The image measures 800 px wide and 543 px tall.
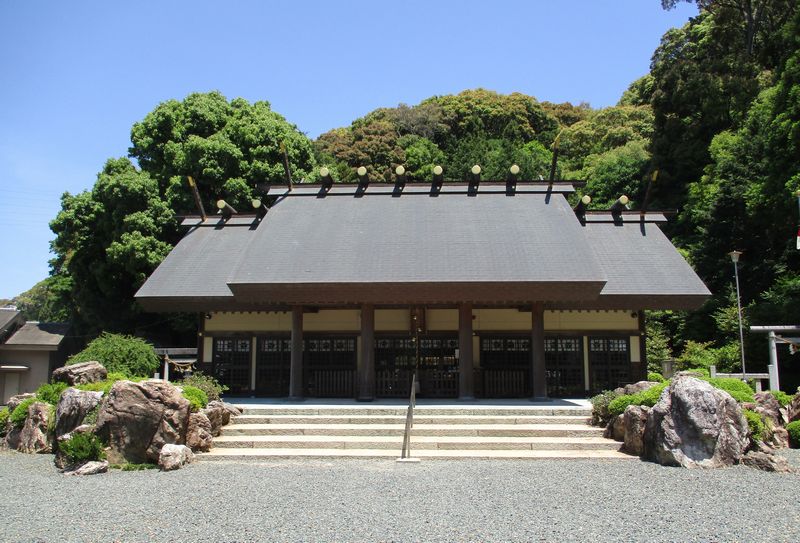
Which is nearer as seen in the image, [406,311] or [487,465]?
[487,465]

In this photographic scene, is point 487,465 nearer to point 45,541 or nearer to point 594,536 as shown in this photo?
point 594,536

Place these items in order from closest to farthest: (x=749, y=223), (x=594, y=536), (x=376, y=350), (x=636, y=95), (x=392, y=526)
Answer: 1. (x=594, y=536)
2. (x=392, y=526)
3. (x=376, y=350)
4. (x=749, y=223)
5. (x=636, y=95)

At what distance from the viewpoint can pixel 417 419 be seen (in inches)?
511

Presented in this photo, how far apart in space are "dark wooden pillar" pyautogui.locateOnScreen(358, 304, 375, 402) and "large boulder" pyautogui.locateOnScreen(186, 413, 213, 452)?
445 cm

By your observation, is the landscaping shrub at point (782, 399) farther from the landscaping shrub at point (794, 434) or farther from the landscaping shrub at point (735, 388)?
the landscaping shrub at point (794, 434)

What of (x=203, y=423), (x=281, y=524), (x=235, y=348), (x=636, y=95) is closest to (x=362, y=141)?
(x=636, y=95)

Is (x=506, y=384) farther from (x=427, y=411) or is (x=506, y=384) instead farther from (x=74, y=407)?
(x=74, y=407)

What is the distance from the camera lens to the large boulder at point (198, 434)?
11.4m

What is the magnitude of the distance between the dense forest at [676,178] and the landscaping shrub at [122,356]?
8.12m

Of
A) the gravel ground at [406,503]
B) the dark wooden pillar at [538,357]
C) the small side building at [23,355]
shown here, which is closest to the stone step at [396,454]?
the gravel ground at [406,503]

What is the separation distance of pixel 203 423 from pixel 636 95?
155 feet

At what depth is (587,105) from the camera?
5716 cm

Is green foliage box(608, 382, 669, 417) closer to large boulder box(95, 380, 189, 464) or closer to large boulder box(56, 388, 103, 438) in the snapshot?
large boulder box(95, 380, 189, 464)

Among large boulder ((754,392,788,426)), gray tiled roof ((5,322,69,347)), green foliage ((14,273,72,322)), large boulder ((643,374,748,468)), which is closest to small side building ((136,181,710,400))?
large boulder ((754,392,788,426))
